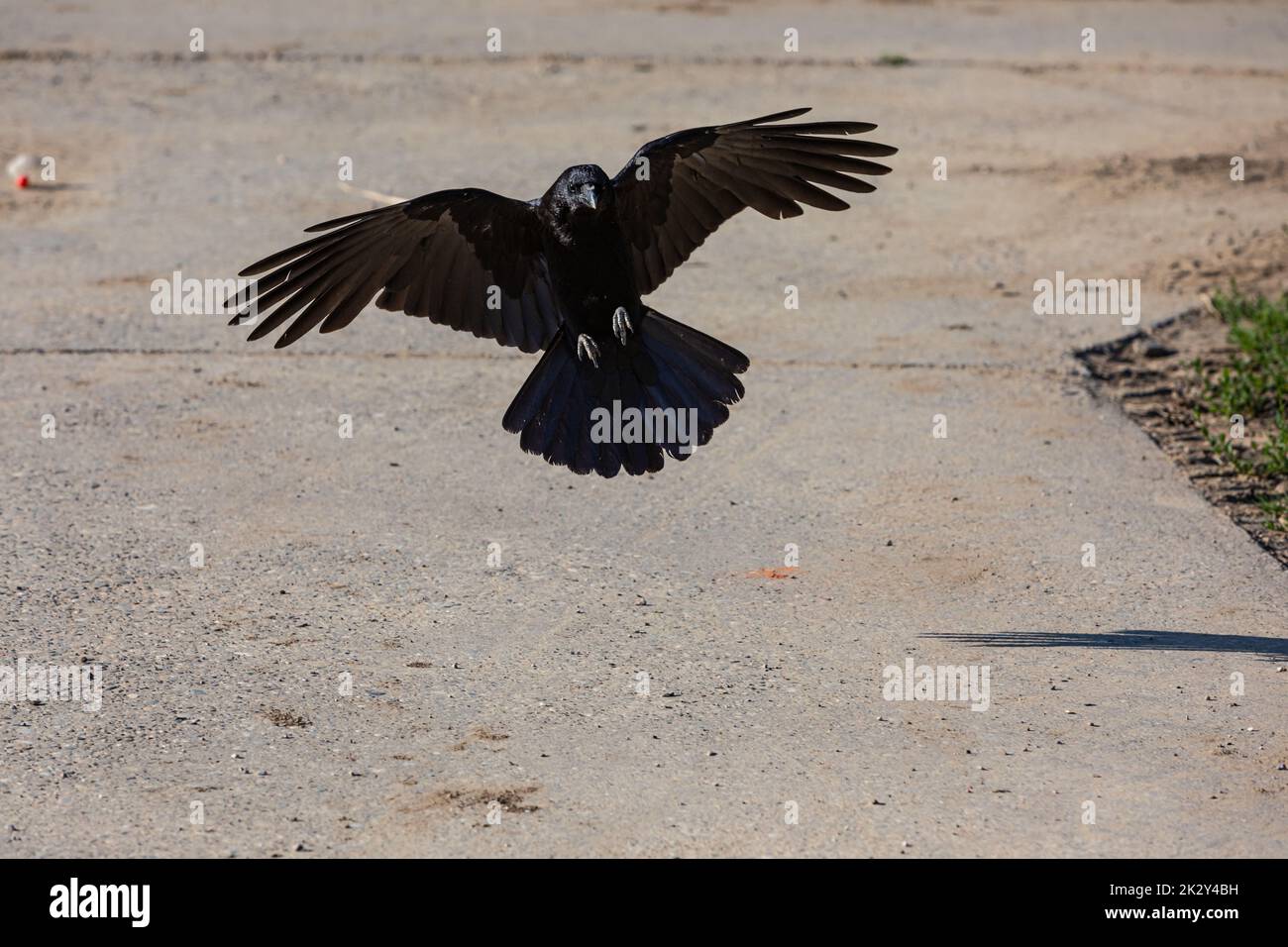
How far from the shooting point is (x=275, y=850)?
430cm

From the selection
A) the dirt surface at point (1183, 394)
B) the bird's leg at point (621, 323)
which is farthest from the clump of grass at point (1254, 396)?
the bird's leg at point (621, 323)

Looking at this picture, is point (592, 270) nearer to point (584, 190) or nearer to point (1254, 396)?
point (584, 190)

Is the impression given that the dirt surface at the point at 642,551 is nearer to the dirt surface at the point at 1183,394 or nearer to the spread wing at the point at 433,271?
the dirt surface at the point at 1183,394

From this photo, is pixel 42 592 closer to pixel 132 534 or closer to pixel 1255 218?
pixel 132 534

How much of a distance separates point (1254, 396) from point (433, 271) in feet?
13.6

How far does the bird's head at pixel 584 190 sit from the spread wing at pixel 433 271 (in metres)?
0.28

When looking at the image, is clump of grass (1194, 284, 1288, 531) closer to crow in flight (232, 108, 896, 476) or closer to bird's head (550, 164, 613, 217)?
crow in flight (232, 108, 896, 476)

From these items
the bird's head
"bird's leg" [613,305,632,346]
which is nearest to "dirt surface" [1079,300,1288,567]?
"bird's leg" [613,305,632,346]

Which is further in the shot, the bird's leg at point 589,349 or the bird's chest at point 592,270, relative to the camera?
the bird's leg at point 589,349

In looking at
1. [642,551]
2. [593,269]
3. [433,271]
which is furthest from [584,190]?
[642,551]

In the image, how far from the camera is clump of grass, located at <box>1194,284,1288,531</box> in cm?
728

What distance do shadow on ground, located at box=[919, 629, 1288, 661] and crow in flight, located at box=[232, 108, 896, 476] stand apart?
1178 mm

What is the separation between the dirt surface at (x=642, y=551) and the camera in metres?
4.60

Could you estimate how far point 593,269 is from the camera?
5.95m
